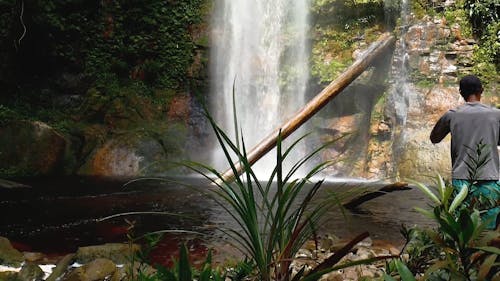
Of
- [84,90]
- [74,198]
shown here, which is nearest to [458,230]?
[74,198]

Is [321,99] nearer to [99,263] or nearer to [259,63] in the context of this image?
[259,63]

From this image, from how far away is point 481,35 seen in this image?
33.2ft

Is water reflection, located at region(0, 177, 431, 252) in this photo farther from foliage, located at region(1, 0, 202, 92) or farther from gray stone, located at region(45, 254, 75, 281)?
foliage, located at region(1, 0, 202, 92)

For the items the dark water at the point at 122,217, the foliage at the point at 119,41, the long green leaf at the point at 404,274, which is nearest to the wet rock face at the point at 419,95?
the dark water at the point at 122,217

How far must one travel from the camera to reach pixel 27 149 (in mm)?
10812

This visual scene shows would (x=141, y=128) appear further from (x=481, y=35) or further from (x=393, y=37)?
(x=481, y=35)

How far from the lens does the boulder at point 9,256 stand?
368 centimetres

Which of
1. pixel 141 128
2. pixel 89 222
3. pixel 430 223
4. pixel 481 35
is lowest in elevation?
pixel 430 223

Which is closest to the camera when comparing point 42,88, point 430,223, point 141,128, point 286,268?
point 286,268

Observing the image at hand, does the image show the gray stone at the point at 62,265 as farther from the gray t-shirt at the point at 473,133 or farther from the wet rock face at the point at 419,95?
the wet rock face at the point at 419,95

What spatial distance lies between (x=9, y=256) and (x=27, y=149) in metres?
8.03

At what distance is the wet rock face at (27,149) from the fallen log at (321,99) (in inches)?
220

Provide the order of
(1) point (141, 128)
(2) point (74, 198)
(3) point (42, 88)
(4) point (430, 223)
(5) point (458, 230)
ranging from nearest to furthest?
(5) point (458, 230) < (4) point (430, 223) < (2) point (74, 198) < (1) point (141, 128) < (3) point (42, 88)

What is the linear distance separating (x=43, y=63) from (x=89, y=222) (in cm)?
995
